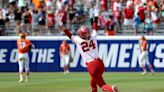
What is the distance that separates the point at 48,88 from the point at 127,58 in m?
11.9

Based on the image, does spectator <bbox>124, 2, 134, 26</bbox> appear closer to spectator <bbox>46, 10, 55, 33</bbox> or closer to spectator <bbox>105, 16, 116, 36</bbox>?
spectator <bbox>105, 16, 116, 36</bbox>

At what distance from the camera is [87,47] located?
16469mm

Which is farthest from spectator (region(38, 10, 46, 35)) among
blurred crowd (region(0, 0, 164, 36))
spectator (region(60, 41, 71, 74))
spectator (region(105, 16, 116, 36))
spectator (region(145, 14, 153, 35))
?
spectator (region(145, 14, 153, 35))

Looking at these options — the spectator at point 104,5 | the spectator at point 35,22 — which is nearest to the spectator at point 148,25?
the spectator at point 104,5

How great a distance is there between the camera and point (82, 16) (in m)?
35.0

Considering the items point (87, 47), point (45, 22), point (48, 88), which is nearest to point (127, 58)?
point (45, 22)

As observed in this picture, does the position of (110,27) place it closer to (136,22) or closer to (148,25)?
(136,22)

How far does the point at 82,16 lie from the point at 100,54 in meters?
2.82

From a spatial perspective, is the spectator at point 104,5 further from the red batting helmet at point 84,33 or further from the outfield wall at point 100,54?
the red batting helmet at point 84,33

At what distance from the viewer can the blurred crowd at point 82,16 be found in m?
33.6

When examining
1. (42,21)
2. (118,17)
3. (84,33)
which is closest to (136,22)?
(118,17)

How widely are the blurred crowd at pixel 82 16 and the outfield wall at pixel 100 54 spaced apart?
27.7 inches

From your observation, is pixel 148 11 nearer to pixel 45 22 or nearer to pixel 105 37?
pixel 105 37

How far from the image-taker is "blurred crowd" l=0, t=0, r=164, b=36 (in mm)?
33625
